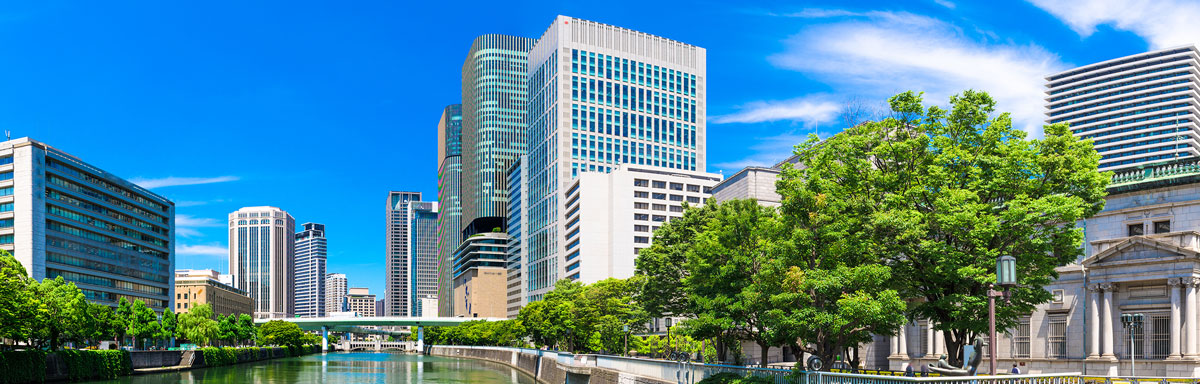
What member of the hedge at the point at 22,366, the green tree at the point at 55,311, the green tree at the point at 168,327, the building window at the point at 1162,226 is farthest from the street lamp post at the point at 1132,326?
the green tree at the point at 168,327

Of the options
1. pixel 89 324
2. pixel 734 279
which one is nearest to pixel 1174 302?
pixel 734 279

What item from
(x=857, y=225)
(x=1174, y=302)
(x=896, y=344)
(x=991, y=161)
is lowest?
(x=896, y=344)

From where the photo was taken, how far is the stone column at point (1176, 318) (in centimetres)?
4534

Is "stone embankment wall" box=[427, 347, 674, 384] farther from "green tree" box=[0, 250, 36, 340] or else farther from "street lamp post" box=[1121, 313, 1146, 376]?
"green tree" box=[0, 250, 36, 340]

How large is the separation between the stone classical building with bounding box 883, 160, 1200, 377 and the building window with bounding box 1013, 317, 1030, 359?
55mm

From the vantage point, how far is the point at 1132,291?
48406mm

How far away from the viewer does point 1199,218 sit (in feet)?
154

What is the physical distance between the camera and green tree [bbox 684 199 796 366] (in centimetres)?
5066

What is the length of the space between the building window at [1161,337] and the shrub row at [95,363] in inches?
3554

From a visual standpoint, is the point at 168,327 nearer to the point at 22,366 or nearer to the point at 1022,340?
the point at 22,366

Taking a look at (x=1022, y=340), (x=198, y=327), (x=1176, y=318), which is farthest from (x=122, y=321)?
(x=1176, y=318)

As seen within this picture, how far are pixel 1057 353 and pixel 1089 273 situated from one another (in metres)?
5.38

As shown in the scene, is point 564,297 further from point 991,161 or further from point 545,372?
point 991,161

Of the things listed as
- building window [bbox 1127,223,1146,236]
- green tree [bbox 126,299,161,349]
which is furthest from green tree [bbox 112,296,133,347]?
building window [bbox 1127,223,1146,236]
